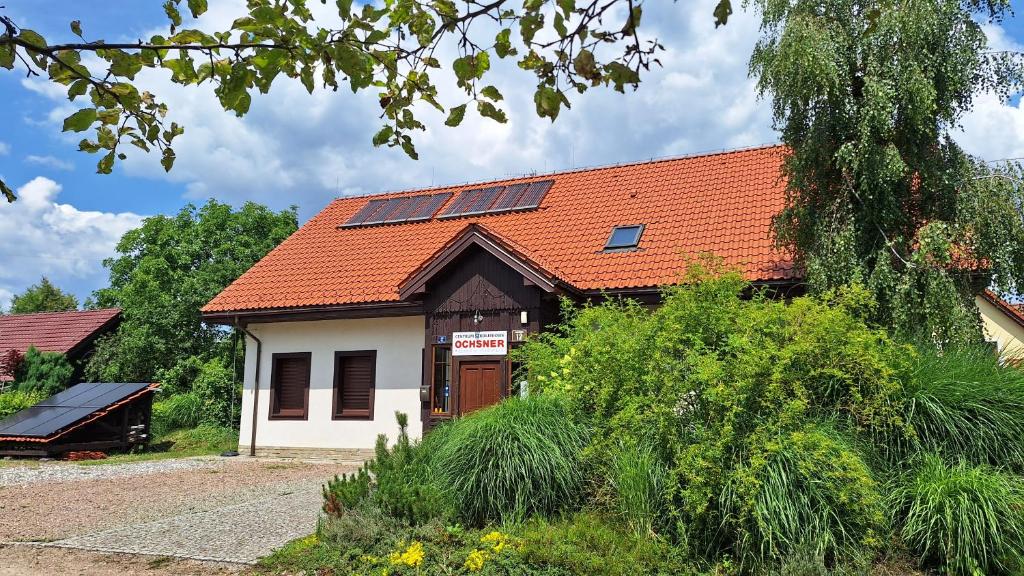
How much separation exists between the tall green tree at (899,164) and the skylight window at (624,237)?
4688 mm

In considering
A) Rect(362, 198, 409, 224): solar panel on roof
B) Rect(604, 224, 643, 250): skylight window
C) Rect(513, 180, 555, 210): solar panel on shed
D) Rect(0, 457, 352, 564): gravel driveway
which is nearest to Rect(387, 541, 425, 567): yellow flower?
Rect(0, 457, 352, 564): gravel driveway

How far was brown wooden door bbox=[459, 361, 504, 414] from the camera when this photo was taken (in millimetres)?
13367

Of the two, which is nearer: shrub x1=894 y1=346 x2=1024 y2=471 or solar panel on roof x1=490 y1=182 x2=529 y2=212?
shrub x1=894 y1=346 x2=1024 y2=471

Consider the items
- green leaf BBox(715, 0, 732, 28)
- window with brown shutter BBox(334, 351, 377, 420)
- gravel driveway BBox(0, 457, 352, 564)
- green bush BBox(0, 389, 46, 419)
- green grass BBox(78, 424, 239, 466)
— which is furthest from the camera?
green bush BBox(0, 389, 46, 419)

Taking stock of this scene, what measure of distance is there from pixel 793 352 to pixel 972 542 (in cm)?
183

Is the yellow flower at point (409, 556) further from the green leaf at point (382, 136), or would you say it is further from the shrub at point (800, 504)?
the green leaf at point (382, 136)

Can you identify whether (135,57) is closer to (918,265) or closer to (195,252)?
(918,265)

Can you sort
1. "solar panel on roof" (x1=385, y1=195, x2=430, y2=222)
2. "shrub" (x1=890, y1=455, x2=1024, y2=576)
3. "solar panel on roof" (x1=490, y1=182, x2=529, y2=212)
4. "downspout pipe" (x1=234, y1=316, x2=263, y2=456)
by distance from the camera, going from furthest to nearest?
1. "solar panel on roof" (x1=385, y1=195, x2=430, y2=222)
2. "solar panel on roof" (x1=490, y1=182, x2=529, y2=212)
3. "downspout pipe" (x1=234, y1=316, x2=263, y2=456)
4. "shrub" (x1=890, y1=455, x2=1024, y2=576)

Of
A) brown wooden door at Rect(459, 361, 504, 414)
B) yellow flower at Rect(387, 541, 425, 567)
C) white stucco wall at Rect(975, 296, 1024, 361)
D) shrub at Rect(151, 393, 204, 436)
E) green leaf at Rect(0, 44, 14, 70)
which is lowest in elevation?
A: yellow flower at Rect(387, 541, 425, 567)

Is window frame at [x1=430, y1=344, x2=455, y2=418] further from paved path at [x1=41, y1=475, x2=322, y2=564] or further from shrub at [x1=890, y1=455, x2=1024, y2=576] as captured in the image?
shrub at [x1=890, y1=455, x2=1024, y2=576]

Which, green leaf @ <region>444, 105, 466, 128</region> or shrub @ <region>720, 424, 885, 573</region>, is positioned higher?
green leaf @ <region>444, 105, 466, 128</region>

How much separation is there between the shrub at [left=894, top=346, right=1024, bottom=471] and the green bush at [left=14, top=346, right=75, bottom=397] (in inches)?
926

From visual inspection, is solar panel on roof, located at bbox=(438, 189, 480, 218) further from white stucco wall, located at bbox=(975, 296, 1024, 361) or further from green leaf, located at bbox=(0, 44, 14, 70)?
Answer: green leaf, located at bbox=(0, 44, 14, 70)

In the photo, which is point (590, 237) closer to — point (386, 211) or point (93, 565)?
point (386, 211)
